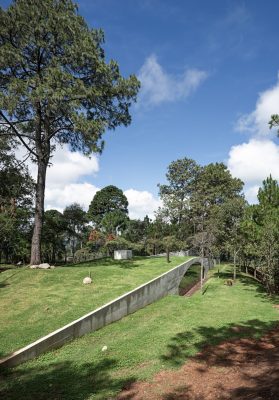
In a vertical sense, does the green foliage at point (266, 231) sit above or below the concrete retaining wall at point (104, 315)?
above

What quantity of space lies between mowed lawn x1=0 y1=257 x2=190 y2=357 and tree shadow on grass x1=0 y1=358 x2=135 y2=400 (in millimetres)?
1481

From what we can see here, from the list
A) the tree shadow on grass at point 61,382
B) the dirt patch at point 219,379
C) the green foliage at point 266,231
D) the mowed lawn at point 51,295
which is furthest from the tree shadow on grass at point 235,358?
the green foliage at point 266,231

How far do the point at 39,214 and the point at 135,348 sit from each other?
13283 millimetres

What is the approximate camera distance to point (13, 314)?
1472 cm

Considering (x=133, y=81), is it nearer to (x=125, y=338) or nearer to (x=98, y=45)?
(x=98, y=45)

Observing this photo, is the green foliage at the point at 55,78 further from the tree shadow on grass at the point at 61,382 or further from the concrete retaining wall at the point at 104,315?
the tree shadow on grass at the point at 61,382

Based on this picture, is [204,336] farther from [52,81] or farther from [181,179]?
[181,179]

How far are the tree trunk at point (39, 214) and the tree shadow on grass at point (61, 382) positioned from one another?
40.0 feet

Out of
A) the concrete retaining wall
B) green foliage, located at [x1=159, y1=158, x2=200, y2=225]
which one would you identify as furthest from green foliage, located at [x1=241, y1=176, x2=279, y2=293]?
green foliage, located at [x1=159, y1=158, x2=200, y2=225]

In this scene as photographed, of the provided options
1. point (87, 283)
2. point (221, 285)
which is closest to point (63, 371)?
point (87, 283)

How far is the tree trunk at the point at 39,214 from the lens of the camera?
74.4 ft

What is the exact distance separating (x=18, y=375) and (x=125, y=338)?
489 cm

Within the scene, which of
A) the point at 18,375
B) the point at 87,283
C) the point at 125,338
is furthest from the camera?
the point at 87,283

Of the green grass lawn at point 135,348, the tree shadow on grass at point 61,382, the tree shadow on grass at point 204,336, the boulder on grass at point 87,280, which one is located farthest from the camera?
the boulder on grass at point 87,280
